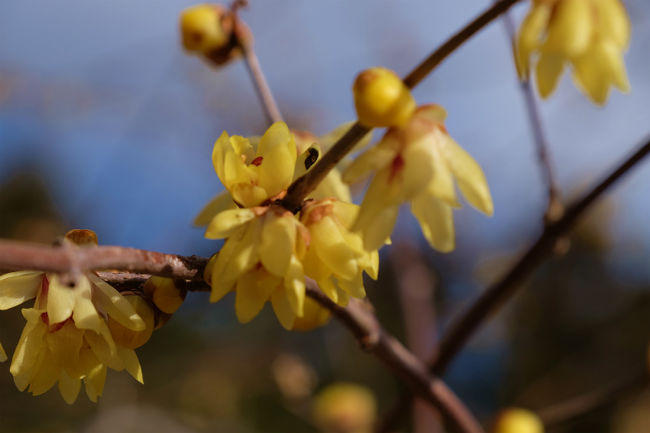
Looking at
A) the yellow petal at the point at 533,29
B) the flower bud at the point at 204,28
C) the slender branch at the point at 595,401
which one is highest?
the flower bud at the point at 204,28

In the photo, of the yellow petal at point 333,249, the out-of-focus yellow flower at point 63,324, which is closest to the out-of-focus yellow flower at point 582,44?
the yellow petal at point 333,249

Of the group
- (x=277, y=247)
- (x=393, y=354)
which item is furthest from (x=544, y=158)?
(x=277, y=247)

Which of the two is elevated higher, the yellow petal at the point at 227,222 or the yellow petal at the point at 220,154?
the yellow petal at the point at 220,154

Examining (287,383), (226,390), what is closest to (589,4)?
(287,383)

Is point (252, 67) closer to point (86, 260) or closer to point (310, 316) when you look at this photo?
point (310, 316)

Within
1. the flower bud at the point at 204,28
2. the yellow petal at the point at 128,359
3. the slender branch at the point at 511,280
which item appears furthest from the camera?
the flower bud at the point at 204,28

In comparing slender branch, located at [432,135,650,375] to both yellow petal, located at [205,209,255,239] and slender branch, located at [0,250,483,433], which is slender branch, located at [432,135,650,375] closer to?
slender branch, located at [0,250,483,433]

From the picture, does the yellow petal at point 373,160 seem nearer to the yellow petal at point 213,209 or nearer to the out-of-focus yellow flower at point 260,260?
the out-of-focus yellow flower at point 260,260
